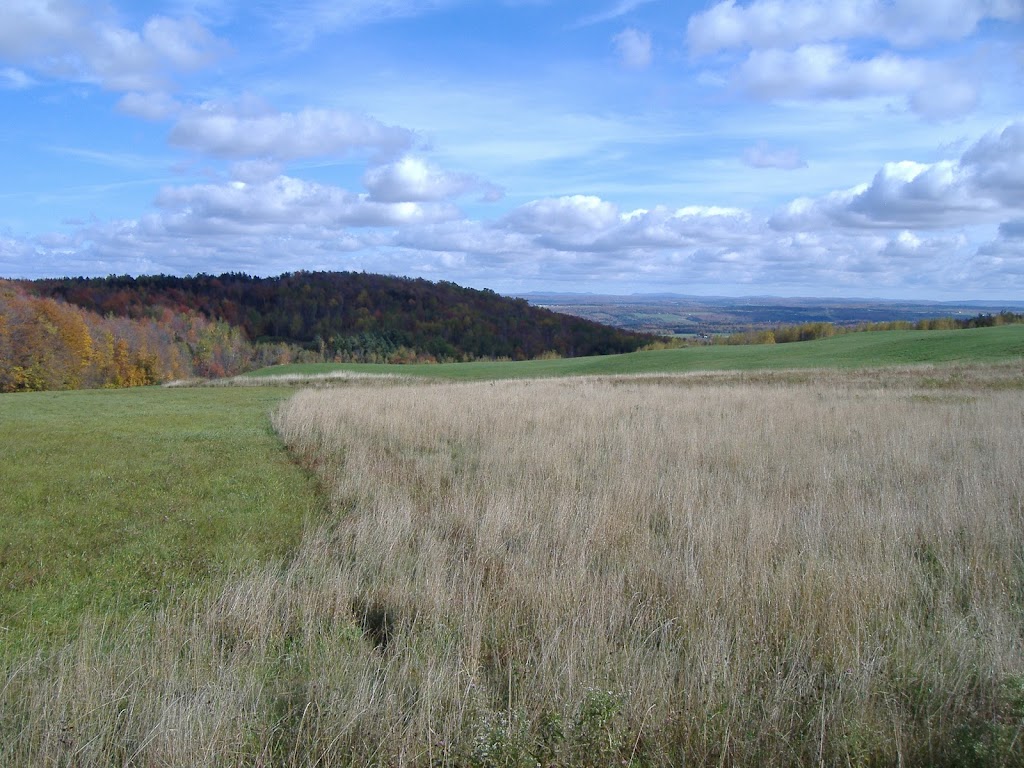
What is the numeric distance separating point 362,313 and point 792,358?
323 feet

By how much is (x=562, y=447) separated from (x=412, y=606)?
652 cm

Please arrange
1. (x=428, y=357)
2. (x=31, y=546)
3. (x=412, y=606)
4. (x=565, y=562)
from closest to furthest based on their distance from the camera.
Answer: (x=412, y=606) < (x=565, y=562) < (x=31, y=546) < (x=428, y=357)

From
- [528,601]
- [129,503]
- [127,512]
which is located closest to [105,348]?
[129,503]

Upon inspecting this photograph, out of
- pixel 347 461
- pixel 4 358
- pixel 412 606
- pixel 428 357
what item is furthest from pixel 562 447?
pixel 428 357

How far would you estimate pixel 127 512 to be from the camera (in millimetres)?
8844

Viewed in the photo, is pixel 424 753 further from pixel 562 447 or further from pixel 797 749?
pixel 562 447

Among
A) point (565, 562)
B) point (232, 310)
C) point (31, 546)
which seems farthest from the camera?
point (232, 310)

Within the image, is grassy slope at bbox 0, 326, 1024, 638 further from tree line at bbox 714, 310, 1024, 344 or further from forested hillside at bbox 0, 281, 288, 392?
tree line at bbox 714, 310, 1024, 344

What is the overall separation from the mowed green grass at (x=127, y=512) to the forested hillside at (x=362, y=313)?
91.7 metres

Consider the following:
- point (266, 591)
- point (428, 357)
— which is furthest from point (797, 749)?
point (428, 357)

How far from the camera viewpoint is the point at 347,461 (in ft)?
38.7

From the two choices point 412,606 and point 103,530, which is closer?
point 412,606

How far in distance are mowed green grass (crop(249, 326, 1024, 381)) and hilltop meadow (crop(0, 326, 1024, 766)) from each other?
25.2 m

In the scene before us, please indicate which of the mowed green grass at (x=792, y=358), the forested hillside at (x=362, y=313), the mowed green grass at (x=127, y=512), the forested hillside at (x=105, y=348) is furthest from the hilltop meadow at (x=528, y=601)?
the forested hillside at (x=362, y=313)
